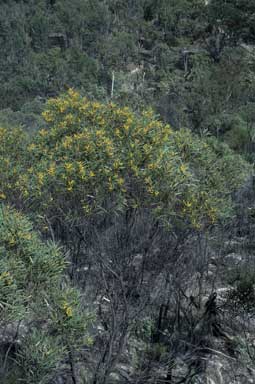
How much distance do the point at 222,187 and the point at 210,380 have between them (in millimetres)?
3292

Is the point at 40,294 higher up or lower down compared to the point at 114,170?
lower down

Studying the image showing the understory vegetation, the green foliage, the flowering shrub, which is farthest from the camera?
the flowering shrub

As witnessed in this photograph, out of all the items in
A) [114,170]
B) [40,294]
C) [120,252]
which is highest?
[114,170]

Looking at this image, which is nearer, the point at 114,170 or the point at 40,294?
the point at 40,294

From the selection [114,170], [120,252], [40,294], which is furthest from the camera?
[120,252]

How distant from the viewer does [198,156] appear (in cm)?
694

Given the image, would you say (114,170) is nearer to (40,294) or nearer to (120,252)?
(120,252)

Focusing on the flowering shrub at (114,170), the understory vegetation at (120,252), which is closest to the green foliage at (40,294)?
the understory vegetation at (120,252)

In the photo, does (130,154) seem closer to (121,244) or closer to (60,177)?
(60,177)

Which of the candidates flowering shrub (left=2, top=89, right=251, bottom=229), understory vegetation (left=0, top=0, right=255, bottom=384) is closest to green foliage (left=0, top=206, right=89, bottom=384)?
understory vegetation (left=0, top=0, right=255, bottom=384)

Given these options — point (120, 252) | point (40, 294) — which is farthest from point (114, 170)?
point (40, 294)

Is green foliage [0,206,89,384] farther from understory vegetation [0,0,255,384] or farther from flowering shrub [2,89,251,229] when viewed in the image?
flowering shrub [2,89,251,229]

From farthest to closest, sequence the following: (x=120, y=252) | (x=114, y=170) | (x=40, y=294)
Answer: (x=120, y=252), (x=114, y=170), (x=40, y=294)

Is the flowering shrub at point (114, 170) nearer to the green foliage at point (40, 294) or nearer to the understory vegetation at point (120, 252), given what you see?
the understory vegetation at point (120, 252)
